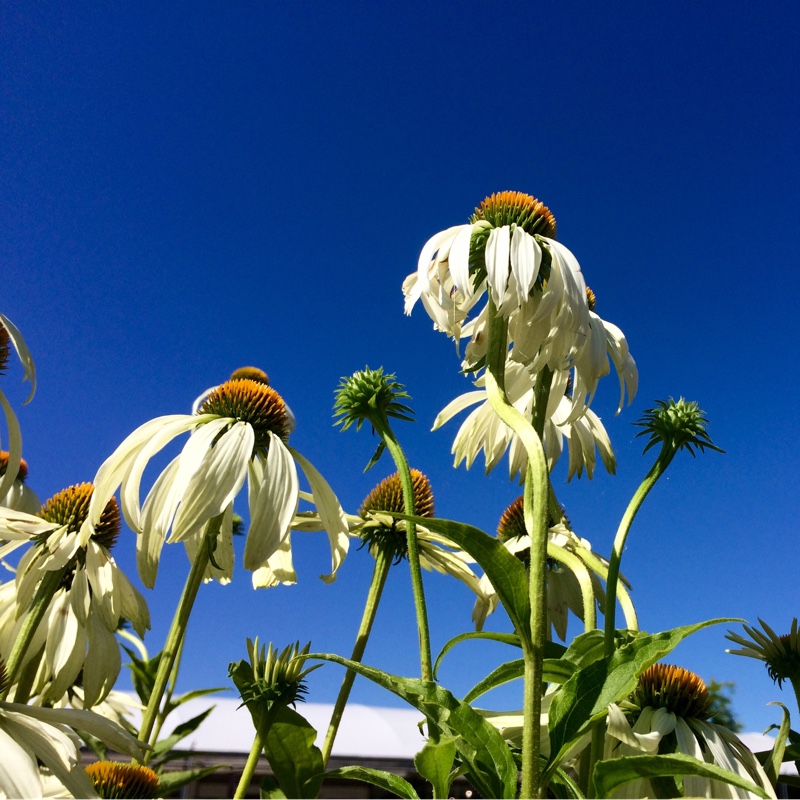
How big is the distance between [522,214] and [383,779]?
905 millimetres

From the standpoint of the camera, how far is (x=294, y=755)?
3.31 ft

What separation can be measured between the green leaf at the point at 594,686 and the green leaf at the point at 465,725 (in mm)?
53

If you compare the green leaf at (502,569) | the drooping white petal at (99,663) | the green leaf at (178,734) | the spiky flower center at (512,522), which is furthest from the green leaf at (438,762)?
the spiky flower center at (512,522)

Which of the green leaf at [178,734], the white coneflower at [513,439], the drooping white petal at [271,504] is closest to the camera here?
the drooping white petal at [271,504]

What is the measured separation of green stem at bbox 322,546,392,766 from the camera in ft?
3.94

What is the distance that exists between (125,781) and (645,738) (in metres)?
0.97

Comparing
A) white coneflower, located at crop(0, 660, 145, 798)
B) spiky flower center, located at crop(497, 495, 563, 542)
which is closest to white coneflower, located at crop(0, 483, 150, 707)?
white coneflower, located at crop(0, 660, 145, 798)

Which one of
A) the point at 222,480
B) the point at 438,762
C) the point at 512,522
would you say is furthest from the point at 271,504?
the point at 512,522

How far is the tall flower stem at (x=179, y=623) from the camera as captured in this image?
1.25 m

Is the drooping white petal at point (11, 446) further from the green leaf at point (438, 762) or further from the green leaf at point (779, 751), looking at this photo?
the green leaf at point (779, 751)

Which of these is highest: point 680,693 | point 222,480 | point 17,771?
point 222,480

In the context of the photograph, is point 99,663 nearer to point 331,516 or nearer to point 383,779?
point 331,516

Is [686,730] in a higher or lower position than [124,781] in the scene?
higher

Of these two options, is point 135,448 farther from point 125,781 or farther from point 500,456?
point 500,456
